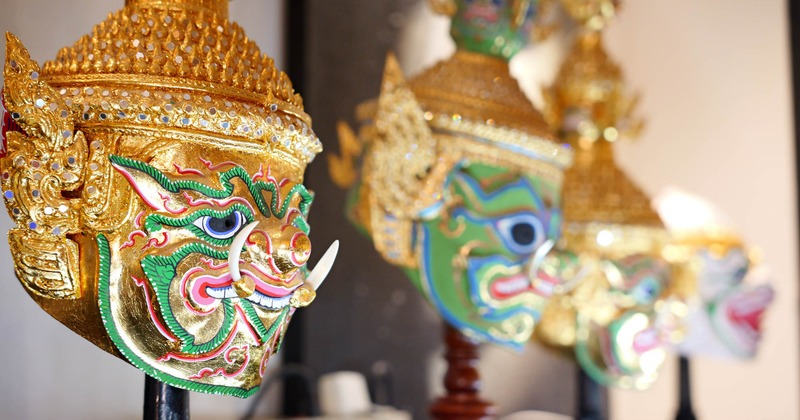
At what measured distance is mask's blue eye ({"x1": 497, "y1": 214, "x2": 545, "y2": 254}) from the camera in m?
1.75

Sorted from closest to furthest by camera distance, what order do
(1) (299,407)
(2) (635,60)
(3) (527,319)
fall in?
(3) (527,319), (1) (299,407), (2) (635,60)

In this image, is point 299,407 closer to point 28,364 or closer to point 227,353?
point 28,364

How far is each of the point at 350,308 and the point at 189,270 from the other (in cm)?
119

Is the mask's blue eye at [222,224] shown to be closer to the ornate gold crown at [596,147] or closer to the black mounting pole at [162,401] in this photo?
the black mounting pole at [162,401]

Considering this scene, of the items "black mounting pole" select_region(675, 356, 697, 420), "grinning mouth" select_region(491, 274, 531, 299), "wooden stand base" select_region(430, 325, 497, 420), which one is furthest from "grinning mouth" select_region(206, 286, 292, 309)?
"black mounting pole" select_region(675, 356, 697, 420)

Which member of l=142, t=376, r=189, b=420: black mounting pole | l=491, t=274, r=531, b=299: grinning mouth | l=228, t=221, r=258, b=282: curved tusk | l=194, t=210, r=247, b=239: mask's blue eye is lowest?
l=142, t=376, r=189, b=420: black mounting pole

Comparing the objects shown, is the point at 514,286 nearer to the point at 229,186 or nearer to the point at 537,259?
the point at 537,259

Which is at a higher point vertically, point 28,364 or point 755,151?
point 755,151

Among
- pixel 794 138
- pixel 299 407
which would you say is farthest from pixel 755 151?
pixel 299 407

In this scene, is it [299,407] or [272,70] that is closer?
[272,70]

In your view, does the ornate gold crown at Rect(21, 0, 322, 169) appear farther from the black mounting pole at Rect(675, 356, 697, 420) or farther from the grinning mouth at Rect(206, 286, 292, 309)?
the black mounting pole at Rect(675, 356, 697, 420)

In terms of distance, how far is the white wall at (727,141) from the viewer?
3232 millimetres

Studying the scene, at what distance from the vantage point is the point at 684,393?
238 cm

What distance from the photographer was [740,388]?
329 cm
